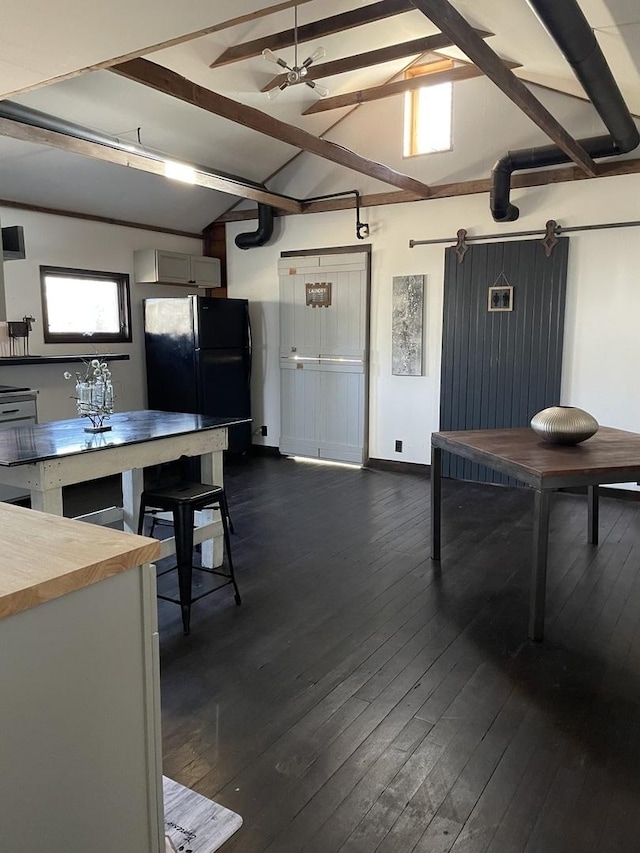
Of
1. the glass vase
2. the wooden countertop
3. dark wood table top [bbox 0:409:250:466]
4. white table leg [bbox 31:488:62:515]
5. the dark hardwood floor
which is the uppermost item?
the glass vase

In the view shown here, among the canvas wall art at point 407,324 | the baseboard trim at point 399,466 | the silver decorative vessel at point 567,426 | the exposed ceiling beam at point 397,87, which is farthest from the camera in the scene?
the baseboard trim at point 399,466

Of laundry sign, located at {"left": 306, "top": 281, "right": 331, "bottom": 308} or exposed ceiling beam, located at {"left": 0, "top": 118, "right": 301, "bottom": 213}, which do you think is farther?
laundry sign, located at {"left": 306, "top": 281, "right": 331, "bottom": 308}

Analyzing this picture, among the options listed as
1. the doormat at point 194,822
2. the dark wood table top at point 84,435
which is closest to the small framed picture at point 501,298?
the dark wood table top at point 84,435

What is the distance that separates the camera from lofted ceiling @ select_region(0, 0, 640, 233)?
1.96m

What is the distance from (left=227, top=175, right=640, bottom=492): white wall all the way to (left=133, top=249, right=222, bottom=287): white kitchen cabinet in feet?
1.04

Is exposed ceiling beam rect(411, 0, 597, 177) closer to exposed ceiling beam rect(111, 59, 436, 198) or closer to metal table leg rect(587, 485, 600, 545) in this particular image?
exposed ceiling beam rect(111, 59, 436, 198)

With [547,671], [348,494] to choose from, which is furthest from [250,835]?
[348,494]

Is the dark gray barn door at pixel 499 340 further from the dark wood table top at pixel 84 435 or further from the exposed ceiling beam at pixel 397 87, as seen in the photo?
the dark wood table top at pixel 84 435

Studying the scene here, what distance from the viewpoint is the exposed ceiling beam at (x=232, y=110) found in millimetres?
3004

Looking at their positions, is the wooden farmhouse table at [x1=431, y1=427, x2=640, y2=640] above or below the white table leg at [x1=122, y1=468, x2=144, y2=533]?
above

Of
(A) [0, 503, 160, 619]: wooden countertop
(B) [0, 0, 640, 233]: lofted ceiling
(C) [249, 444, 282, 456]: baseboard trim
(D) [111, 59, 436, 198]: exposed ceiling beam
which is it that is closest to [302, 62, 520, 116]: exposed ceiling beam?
(B) [0, 0, 640, 233]: lofted ceiling

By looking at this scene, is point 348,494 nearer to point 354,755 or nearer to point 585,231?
point 585,231

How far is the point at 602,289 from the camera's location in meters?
5.04

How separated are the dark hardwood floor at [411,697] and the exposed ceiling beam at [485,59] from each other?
2588mm
